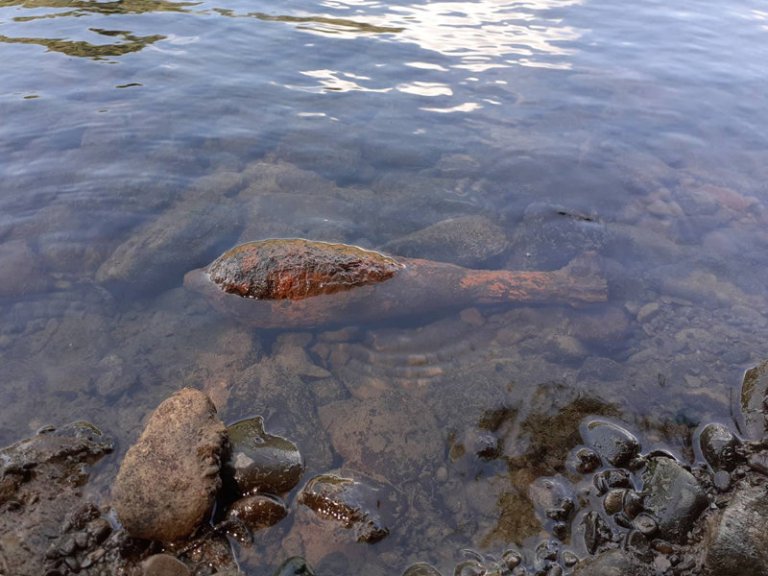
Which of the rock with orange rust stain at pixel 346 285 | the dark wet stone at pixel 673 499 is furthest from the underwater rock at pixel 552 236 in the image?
Answer: the dark wet stone at pixel 673 499

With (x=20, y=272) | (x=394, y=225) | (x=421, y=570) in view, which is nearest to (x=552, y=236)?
(x=394, y=225)

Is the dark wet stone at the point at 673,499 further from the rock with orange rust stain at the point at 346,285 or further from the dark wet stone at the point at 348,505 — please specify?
the rock with orange rust stain at the point at 346,285

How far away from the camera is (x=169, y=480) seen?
3369mm

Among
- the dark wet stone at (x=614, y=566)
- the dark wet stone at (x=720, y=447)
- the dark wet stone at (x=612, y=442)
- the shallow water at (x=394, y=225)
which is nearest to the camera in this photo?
the dark wet stone at (x=614, y=566)

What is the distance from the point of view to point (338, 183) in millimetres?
7250

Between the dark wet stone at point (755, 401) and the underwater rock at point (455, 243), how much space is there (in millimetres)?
2669

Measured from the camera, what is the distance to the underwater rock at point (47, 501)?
3270 millimetres

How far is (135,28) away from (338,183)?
25.4ft

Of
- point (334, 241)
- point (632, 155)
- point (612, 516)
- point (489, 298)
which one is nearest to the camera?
point (612, 516)

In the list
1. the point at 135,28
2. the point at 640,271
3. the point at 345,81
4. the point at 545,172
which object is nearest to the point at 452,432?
the point at 640,271

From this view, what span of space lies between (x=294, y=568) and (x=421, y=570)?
79 cm

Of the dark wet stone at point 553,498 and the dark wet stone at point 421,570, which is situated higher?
the dark wet stone at point 553,498

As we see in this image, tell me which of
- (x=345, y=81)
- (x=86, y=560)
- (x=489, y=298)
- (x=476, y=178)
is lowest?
(x=86, y=560)

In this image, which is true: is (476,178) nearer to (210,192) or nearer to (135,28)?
(210,192)
